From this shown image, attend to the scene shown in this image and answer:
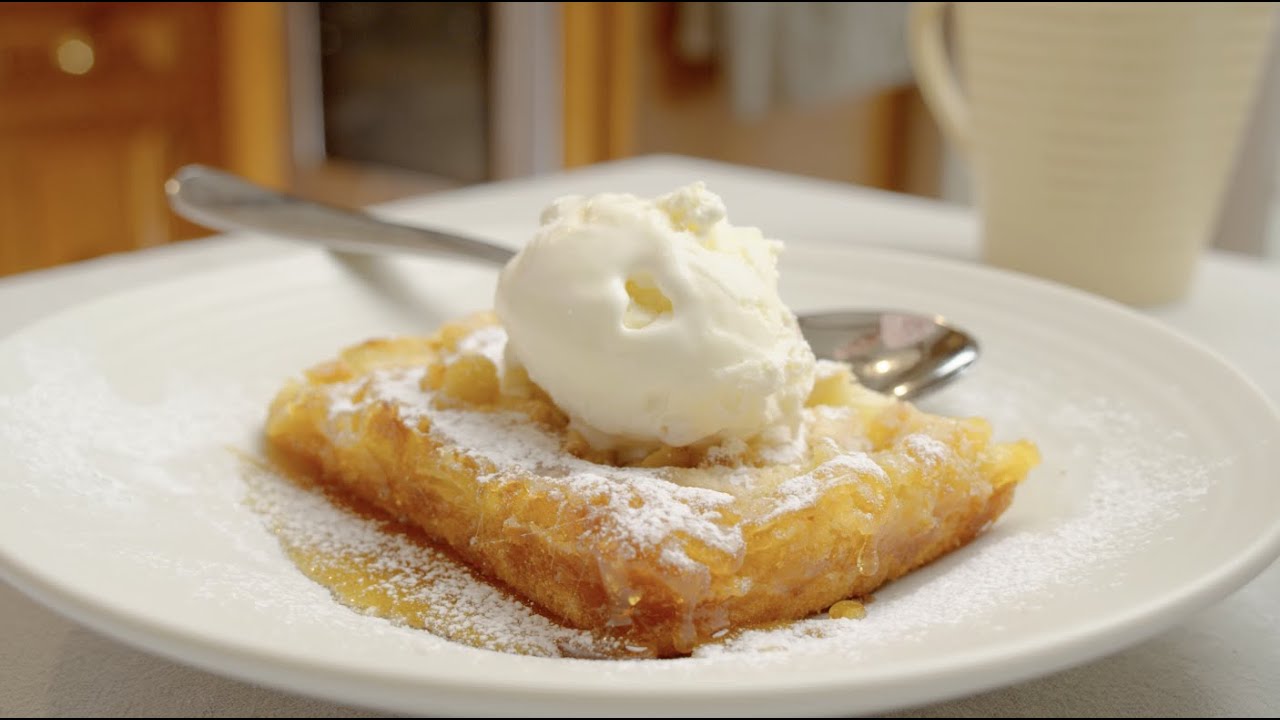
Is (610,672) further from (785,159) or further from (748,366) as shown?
(785,159)

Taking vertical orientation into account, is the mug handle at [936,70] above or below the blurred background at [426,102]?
above

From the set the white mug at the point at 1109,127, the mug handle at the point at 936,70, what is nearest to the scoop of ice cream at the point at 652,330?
the white mug at the point at 1109,127

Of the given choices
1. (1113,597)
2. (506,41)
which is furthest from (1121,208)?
(506,41)

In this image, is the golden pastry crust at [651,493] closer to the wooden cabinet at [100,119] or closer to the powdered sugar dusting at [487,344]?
the powdered sugar dusting at [487,344]

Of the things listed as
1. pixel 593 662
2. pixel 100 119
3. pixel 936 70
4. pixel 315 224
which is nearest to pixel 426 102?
pixel 100 119

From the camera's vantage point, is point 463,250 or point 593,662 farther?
point 463,250

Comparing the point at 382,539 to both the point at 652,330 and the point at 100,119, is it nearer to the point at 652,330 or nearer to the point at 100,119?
the point at 652,330
